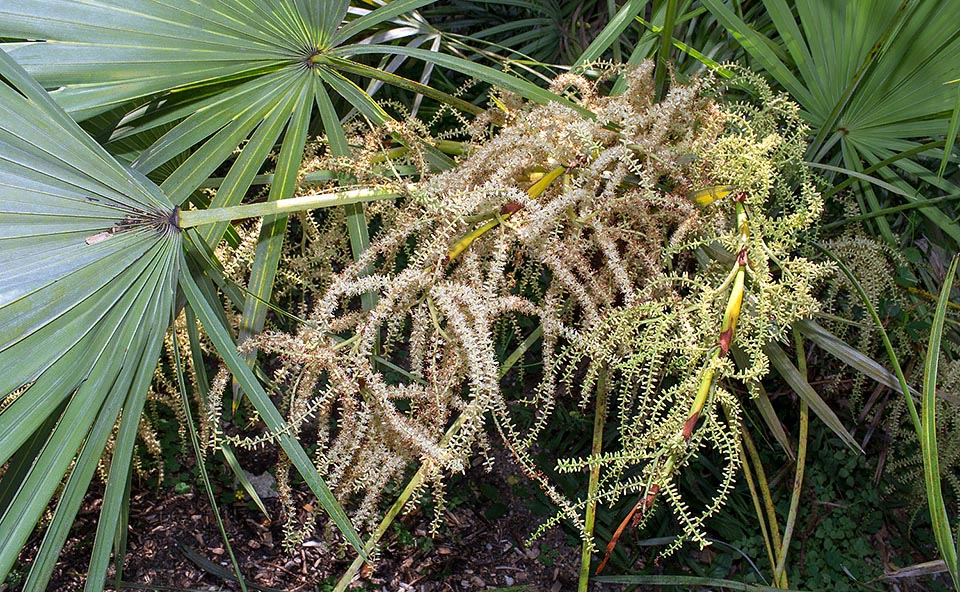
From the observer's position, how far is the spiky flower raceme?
1011mm

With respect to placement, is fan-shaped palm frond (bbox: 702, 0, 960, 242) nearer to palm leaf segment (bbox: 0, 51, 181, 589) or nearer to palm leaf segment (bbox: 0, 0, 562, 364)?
palm leaf segment (bbox: 0, 0, 562, 364)

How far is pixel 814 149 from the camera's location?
5.12 feet

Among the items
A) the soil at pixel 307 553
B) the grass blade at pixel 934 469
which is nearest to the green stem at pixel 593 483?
Result: the grass blade at pixel 934 469

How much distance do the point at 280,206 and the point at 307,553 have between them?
3.93 feet

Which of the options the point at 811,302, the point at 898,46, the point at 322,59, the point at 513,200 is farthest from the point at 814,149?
the point at 322,59

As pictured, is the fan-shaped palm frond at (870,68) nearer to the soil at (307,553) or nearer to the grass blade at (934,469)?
the grass blade at (934,469)

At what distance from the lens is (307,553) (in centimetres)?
197

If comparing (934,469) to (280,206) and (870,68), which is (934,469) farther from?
(280,206)

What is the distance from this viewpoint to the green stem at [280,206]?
1.05m

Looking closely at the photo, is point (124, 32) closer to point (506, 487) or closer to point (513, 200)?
point (513, 200)

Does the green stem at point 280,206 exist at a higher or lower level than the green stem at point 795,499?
higher

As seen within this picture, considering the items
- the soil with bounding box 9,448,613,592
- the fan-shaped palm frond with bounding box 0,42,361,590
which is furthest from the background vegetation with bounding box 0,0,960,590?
the soil with bounding box 9,448,613,592

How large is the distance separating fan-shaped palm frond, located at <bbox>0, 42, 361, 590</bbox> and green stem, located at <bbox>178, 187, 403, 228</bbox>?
5 centimetres

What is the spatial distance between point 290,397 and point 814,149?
1176mm
